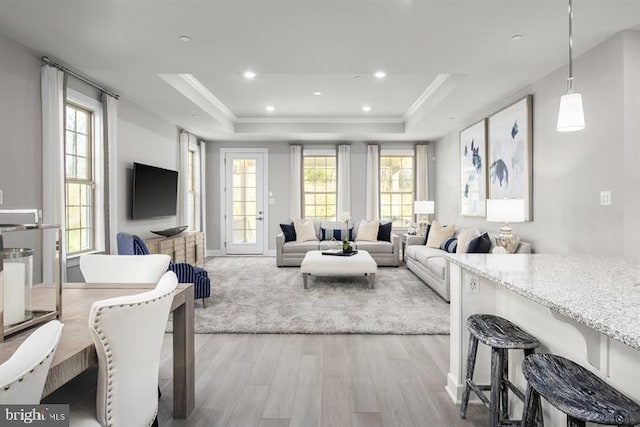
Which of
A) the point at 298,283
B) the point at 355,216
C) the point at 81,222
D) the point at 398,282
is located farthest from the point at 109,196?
the point at 355,216

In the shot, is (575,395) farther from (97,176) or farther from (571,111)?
(97,176)

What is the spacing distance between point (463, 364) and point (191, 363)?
1613mm

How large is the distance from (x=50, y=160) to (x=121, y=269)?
6.32 ft

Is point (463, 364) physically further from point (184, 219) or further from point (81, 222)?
point (184, 219)

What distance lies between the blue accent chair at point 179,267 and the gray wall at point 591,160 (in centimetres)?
381

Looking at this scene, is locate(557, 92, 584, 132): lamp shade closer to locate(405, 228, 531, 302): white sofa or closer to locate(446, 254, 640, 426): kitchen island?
locate(446, 254, 640, 426): kitchen island

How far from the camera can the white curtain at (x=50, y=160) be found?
11.0 feet

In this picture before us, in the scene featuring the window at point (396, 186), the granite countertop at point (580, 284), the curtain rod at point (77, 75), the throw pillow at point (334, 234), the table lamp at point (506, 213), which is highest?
the curtain rod at point (77, 75)

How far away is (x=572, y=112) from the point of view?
192 cm

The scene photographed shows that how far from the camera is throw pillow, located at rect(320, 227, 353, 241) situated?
702 centimetres

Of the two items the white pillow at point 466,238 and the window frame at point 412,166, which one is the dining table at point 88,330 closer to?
the white pillow at point 466,238

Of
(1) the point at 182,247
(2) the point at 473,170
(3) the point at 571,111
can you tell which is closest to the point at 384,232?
(2) the point at 473,170

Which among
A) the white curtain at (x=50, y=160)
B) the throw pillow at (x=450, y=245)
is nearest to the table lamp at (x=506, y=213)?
the throw pillow at (x=450, y=245)

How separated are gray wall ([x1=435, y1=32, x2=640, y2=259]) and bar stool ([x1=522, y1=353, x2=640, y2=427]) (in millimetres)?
2233
